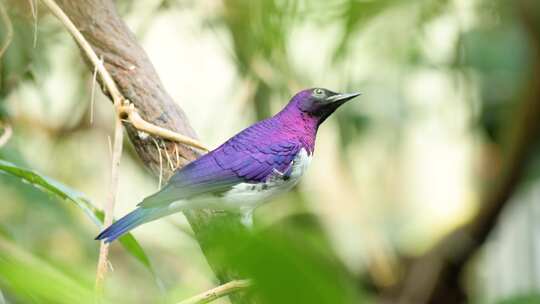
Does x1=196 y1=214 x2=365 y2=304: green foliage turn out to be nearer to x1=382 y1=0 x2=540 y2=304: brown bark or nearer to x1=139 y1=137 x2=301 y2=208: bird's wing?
x1=139 y1=137 x2=301 y2=208: bird's wing

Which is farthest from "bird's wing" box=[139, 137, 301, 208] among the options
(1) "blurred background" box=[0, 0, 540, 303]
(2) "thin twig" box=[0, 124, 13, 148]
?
(1) "blurred background" box=[0, 0, 540, 303]

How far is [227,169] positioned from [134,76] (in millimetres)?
345

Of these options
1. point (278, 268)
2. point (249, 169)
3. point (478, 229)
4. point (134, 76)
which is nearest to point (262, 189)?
point (249, 169)

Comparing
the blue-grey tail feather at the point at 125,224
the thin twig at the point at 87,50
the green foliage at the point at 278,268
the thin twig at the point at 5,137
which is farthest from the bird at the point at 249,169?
the green foliage at the point at 278,268

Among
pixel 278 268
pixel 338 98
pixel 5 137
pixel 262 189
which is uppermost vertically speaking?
pixel 278 268

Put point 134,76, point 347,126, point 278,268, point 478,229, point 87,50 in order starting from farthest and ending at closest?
point 478,229 < point 347,126 < point 134,76 < point 87,50 < point 278,268

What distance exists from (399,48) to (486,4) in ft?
3.97

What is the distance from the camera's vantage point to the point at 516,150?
4.30 m

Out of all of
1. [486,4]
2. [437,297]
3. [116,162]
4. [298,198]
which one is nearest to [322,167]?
[298,198]

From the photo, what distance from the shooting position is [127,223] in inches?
77.0

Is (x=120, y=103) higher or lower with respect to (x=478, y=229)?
higher

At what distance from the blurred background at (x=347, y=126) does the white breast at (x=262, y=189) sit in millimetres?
816

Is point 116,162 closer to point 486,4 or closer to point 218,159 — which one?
point 218,159

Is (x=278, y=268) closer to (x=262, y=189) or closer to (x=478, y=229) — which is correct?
(x=262, y=189)
